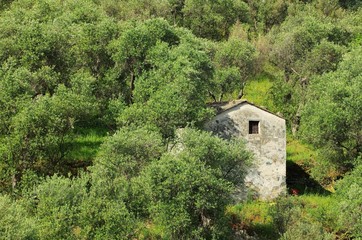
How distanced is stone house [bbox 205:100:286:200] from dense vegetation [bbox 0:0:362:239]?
6.10ft

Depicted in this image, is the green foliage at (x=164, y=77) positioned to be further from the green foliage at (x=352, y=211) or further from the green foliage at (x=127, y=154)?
the green foliage at (x=352, y=211)

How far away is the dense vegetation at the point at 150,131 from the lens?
2961cm

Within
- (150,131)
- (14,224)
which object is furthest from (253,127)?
(14,224)

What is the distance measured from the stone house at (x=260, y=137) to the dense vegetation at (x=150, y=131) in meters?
→ 1.86

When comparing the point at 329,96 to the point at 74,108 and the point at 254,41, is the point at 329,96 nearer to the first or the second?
the point at 74,108

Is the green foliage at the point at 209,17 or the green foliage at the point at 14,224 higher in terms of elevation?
the green foliage at the point at 209,17

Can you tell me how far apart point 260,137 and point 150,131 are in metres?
11.1

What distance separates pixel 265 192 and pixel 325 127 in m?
7.48

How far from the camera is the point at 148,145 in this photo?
32719mm

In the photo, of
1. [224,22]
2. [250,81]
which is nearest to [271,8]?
[224,22]

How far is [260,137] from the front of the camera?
1626 inches

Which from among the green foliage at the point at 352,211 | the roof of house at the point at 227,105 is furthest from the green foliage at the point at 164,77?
the green foliage at the point at 352,211

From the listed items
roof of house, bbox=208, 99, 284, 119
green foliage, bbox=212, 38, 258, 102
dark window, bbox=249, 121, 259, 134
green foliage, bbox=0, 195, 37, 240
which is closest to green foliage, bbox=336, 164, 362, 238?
dark window, bbox=249, 121, 259, 134

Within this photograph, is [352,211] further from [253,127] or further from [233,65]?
[233,65]
